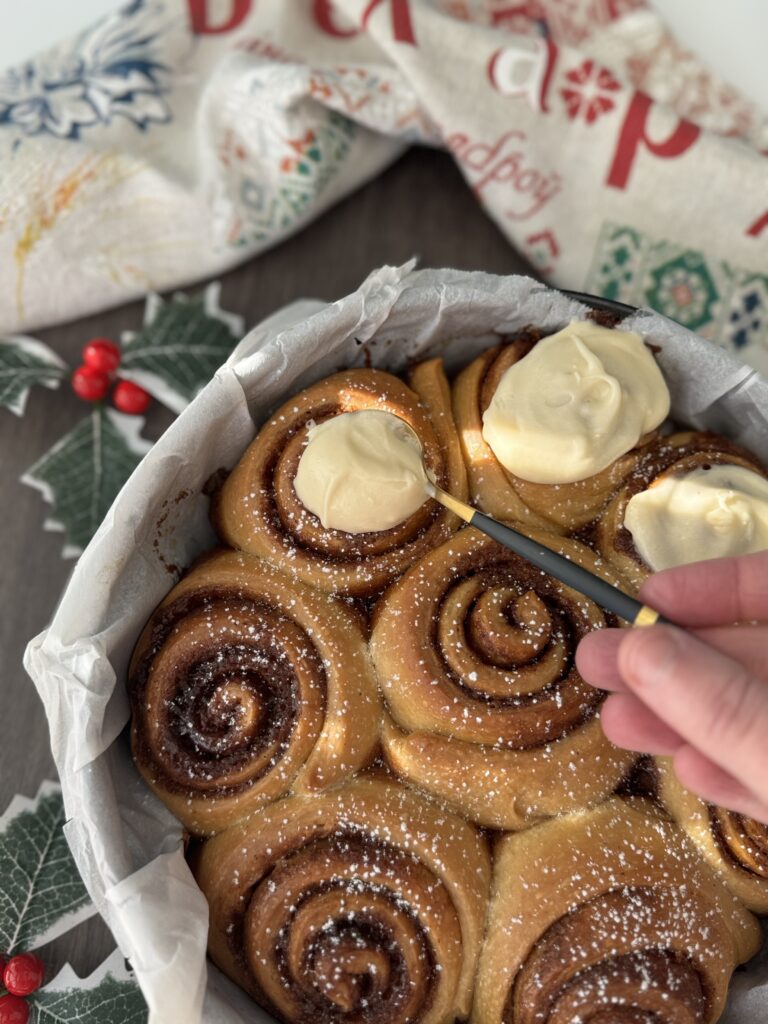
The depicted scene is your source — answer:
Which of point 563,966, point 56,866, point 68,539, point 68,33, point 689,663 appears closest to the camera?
point 689,663

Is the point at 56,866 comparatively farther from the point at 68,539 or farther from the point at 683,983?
the point at 683,983

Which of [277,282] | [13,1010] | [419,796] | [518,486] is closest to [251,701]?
[419,796]

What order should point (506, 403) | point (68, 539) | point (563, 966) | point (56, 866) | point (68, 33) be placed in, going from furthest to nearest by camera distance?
1. point (68, 33)
2. point (68, 539)
3. point (56, 866)
4. point (506, 403)
5. point (563, 966)

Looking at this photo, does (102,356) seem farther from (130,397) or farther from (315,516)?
(315,516)

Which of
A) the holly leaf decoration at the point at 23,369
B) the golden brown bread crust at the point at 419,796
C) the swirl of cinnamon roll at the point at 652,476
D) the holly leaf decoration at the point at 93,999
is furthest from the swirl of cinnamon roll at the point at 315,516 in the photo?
the holly leaf decoration at the point at 93,999

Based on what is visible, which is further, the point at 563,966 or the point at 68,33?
the point at 68,33

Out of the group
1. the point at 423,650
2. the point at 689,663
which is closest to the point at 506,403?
the point at 423,650
